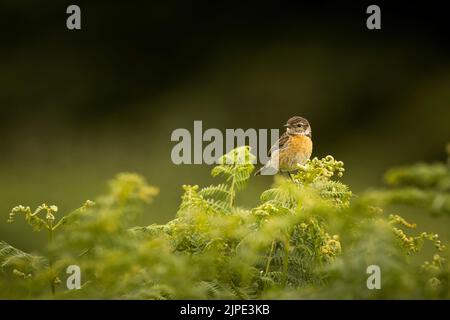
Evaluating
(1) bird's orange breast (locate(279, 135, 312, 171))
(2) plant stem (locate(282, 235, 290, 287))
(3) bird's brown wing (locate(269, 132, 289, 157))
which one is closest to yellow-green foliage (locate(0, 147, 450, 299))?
(2) plant stem (locate(282, 235, 290, 287))

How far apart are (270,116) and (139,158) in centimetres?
231

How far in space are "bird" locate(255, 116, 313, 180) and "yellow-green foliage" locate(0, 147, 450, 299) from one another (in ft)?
10.8

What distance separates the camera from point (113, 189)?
2.27m

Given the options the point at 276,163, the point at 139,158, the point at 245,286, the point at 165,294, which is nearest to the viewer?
the point at 165,294

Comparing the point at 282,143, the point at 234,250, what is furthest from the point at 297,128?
the point at 234,250

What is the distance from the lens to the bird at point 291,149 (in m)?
6.40

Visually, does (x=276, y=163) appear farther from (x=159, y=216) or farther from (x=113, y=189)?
(x=113, y=189)

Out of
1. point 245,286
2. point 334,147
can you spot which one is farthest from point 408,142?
point 245,286

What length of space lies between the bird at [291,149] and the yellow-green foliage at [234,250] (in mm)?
3283

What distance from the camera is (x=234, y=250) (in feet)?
8.72

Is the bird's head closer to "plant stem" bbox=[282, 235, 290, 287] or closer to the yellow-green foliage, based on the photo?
the yellow-green foliage

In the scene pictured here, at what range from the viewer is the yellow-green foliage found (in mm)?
2162

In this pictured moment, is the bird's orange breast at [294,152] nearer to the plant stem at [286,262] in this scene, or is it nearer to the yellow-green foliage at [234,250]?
the yellow-green foliage at [234,250]

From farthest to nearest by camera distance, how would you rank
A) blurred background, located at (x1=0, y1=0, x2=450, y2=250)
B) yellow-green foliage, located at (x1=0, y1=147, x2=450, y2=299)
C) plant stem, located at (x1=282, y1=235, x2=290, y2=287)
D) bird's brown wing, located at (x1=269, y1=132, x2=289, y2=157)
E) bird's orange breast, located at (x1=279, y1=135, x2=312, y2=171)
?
blurred background, located at (x1=0, y1=0, x2=450, y2=250), bird's brown wing, located at (x1=269, y1=132, x2=289, y2=157), bird's orange breast, located at (x1=279, y1=135, x2=312, y2=171), plant stem, located at (x1=282, y1=235, x2=290, y2=287), yellow-green foliage, located at (x1=0, y1=147, x2=450, y2=299)
